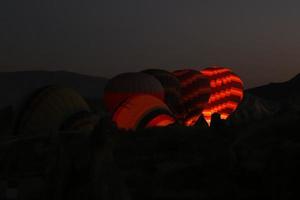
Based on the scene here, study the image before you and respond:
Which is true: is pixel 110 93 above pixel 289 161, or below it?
below

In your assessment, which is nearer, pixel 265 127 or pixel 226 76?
pixel 265 127

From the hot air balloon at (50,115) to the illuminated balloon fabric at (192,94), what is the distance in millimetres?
8642

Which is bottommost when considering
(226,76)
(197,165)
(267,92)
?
(267,92)

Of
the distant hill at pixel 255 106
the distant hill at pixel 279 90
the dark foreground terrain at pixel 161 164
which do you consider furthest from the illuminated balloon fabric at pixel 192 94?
the distant hill at pixel 279 90

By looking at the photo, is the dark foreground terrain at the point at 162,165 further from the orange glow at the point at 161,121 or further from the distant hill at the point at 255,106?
the distant hill at the point at 255,106

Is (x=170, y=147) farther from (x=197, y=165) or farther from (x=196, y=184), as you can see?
(x=196, y=184)

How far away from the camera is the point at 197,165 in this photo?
36.2ft

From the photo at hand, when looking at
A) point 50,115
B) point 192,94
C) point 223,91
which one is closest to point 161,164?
point 50,115

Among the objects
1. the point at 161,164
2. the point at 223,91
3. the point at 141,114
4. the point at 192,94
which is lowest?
the point at 223,91

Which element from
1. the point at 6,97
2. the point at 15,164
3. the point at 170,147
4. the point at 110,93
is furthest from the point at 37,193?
the point at 6,97

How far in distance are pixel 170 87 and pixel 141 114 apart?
6079mm

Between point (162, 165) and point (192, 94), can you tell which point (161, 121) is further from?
point (162, 165)

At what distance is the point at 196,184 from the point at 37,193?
3.06m

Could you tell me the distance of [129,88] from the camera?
22.7m
